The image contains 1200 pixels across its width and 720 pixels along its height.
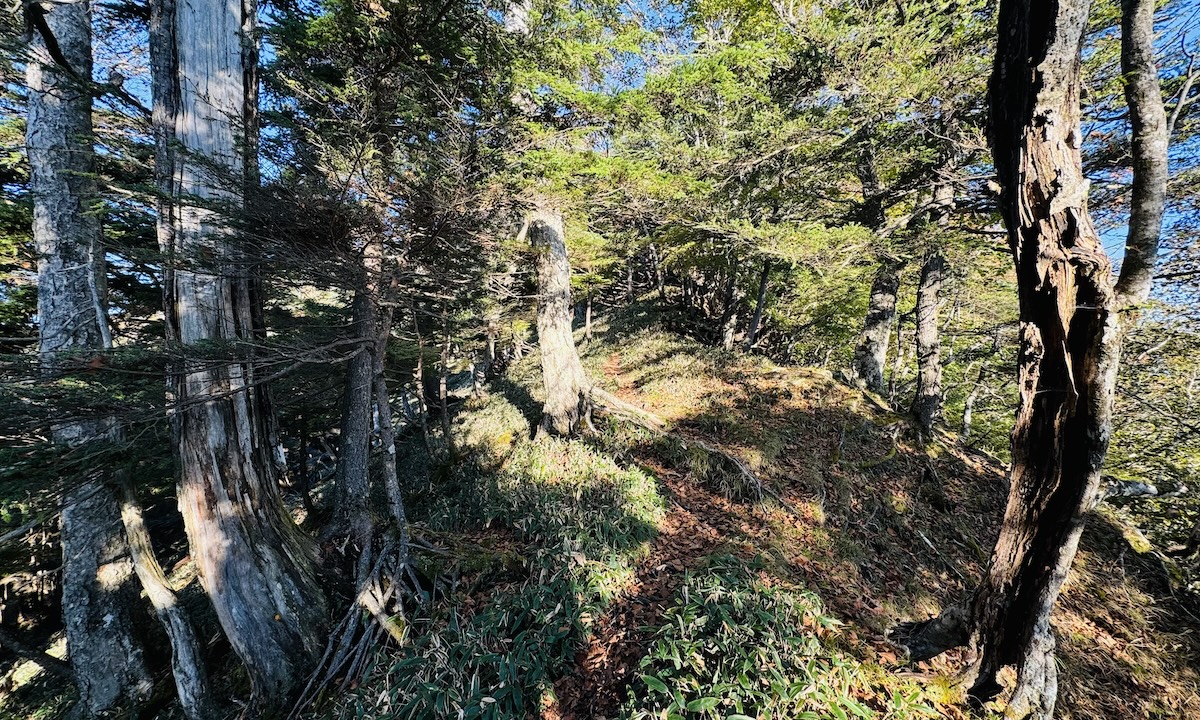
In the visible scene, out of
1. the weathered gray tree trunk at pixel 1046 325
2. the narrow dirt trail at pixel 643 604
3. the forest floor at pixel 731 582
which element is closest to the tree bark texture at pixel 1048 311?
the weathered gray tree trunk at pixel 1046 325

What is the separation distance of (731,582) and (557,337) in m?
4.51

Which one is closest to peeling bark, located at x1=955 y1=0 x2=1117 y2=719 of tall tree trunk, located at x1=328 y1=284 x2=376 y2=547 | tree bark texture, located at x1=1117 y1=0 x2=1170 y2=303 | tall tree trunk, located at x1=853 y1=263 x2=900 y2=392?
tree bark texture, located at x1=1117 y1=0 x2=1170 y2=303

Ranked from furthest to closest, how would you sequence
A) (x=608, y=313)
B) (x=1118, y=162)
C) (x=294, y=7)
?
(x=608, y=313), (x=294, y=7), (x=1118, y=162)

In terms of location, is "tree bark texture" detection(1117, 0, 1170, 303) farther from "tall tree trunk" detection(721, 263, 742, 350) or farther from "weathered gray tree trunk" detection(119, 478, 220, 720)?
"tall tree trunk" detection(721, 263, 742, 350)

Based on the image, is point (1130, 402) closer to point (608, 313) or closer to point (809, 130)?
point (809, 130)

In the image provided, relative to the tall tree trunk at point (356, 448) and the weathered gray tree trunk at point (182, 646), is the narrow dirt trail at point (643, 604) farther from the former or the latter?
the weathered gray tree trunk at point (182, 646)

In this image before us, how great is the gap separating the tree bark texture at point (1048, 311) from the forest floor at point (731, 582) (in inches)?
49.5

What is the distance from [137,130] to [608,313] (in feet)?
50.1

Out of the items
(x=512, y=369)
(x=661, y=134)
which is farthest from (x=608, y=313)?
(x=661, y=134)

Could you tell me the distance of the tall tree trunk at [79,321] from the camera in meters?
4.77

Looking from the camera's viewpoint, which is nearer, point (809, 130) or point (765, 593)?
point (765, 593)

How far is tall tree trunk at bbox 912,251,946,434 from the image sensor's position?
295 inches

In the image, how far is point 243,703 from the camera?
4074 mm

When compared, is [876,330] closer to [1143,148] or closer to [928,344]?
[928,344]
